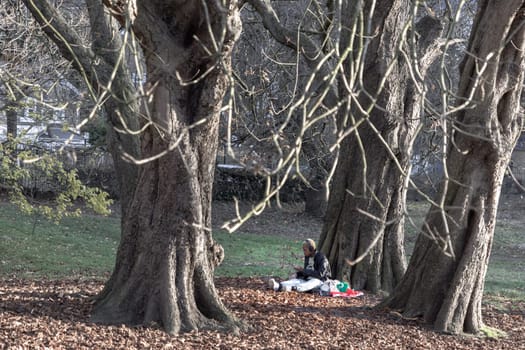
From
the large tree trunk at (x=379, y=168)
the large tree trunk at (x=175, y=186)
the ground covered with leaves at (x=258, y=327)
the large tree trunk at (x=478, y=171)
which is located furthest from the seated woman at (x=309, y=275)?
the large tree trunk at (x=175, y=186)

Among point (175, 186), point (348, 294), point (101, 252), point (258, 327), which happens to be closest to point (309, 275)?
point (348, 294)

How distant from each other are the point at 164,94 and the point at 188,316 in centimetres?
242

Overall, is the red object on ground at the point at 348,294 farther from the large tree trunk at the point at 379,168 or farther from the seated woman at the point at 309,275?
the large tree trunk at the point at 379,168

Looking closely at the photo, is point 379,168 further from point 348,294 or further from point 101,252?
point 101,252

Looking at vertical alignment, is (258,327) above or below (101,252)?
above

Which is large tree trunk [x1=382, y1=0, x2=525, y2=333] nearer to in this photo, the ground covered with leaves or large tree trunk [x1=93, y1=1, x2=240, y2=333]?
the ground covered with leaves

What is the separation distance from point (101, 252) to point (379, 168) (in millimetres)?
9457

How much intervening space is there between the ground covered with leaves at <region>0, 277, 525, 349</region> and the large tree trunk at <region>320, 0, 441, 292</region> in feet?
3.53

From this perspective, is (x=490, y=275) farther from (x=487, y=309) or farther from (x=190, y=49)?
(x=190, y=49)

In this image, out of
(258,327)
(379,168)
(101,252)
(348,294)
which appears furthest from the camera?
(101,252)

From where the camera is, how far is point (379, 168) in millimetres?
11508

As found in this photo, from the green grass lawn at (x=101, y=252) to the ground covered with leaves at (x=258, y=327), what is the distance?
4556 mm

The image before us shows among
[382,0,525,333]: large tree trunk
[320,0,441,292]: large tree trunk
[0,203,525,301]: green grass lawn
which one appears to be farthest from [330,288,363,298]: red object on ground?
[0,203,525,301]: green grass lawn

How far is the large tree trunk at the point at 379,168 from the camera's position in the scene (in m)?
11.5
